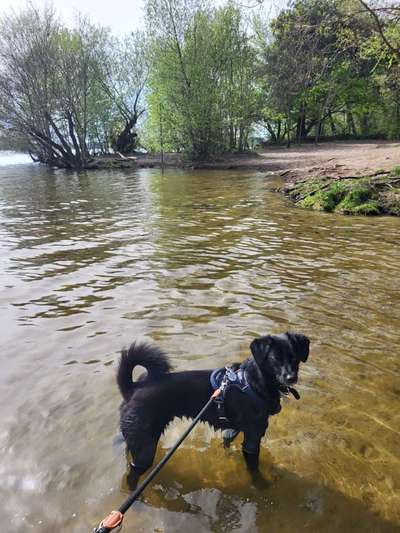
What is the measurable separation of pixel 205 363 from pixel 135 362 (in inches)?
71.0

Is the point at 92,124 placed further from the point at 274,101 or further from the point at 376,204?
the point at 376,204

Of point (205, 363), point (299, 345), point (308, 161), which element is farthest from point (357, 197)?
point (308, 161)

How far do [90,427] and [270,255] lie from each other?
6.12 metres

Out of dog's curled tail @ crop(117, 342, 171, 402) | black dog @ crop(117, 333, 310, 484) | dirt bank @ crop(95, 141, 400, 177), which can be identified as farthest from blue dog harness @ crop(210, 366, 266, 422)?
dirt bank @ crop(95, 141, 400, 177)

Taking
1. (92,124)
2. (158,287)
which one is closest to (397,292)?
(158,287)

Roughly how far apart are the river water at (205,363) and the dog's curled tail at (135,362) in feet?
2.47

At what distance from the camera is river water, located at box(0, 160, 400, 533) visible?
9.77 feet

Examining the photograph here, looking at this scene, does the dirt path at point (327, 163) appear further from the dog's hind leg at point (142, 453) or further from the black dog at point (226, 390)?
the dog's hind leg at point (142, 453)

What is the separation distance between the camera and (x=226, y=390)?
10.3ft

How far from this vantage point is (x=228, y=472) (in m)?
3.32

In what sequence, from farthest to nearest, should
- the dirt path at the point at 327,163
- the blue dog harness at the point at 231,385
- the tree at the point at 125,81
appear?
the tree at the point at 125,81
the dirt path at the point at 327,163
the blue dog harness at the point at 231,385

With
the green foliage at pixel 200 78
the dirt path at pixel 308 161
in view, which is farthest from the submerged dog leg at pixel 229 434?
the green foliage at pixel 200 78

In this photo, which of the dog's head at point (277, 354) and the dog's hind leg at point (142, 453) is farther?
the dog's head at point (277, 354)

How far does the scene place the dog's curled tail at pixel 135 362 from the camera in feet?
10.4
